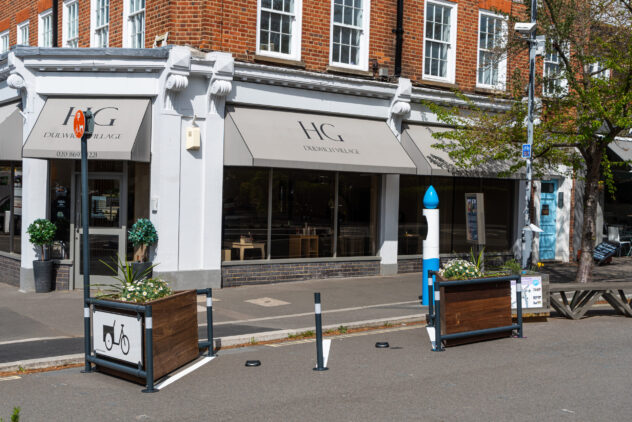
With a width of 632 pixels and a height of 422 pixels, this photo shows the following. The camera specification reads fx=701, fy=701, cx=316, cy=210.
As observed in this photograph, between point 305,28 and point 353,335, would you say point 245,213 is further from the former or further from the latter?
point 353,335

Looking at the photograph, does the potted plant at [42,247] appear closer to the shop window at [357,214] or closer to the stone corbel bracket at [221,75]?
the stone corbel bracket at [221,75]

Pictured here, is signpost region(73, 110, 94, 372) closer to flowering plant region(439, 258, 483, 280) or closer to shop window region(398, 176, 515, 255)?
flowering plant region(439, 258, 483, 280)

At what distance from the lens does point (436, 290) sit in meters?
9.09

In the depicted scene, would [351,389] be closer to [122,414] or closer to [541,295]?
[122,414]

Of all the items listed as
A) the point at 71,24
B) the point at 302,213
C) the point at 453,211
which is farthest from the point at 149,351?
the point at 71,24

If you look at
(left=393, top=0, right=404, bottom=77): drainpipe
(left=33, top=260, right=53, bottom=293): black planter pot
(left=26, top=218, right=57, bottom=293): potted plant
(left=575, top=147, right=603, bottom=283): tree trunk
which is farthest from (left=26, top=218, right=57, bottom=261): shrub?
(left=575, top=147, right=603, bottom=283): tree trunk

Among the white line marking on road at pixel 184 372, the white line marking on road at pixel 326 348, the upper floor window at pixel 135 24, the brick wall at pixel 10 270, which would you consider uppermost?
the upper floor window at pixel 135 24

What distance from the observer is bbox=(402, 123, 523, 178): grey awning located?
16672mm

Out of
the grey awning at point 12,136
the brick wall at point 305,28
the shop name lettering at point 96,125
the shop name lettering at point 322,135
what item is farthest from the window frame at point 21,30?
the shop name lettering at point 322,135

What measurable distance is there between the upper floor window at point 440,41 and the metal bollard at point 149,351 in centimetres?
1235

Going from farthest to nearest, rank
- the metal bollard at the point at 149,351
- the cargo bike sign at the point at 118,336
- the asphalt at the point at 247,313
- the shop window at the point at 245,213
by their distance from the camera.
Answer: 1. the shop window at the point at 245,213
2. the asphalt at the point at 247,313
3. the cargo bike sign at the point at 118,336
4. the metal bollard at the point at 149,351

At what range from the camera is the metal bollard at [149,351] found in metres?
7.14

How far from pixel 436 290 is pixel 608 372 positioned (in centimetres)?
223

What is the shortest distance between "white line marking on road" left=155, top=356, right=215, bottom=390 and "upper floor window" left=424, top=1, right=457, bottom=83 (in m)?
11.3
